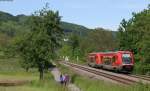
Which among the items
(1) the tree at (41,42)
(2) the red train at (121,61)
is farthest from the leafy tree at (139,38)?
(1) the tree at (41,42)

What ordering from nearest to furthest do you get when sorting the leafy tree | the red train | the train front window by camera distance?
the red train, the train front window, the leafy tree

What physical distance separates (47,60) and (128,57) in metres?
A: 12.5

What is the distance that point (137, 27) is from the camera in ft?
261

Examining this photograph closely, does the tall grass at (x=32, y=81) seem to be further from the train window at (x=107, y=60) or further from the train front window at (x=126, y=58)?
the train front window at (x=126, y=58)

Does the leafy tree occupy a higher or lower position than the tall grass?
higher

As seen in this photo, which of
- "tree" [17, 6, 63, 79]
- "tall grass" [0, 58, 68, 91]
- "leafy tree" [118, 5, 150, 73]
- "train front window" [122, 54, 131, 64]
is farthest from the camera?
"leafy tree" [118, 5, 150, 73]

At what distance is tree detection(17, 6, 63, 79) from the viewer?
52312 millimetres

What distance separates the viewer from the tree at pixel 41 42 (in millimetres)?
52312

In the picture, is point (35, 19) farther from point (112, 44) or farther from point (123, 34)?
point (112, 44)

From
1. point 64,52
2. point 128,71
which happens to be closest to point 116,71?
point 128,71

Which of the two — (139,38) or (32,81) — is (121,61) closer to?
(32,81)

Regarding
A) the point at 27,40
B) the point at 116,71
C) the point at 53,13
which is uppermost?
the point at 53,13

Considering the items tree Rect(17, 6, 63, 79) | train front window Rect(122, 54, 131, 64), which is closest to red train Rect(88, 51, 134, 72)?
train front window Rect(122, 54, 131, 64)

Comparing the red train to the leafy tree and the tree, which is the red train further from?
the tree
